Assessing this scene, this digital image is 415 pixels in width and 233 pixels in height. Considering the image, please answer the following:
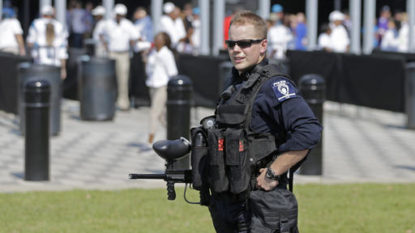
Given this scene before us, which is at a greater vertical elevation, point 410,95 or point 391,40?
point 391,40

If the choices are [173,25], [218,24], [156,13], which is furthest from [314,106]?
[218,24]

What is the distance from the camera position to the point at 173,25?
65.6ft

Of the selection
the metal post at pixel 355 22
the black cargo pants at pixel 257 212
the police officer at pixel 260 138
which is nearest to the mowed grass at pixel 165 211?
the black cargo pants at pixel 257 212

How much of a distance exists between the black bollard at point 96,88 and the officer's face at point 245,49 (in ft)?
36.2

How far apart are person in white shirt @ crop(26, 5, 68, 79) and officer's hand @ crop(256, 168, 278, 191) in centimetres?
1220

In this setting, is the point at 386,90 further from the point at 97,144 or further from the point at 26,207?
the point at 26,207

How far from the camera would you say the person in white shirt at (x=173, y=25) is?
19.8m

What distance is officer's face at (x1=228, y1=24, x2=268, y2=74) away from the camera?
4969mm

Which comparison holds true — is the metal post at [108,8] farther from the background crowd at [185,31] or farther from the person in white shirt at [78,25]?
the person in white shirt at [78,25]

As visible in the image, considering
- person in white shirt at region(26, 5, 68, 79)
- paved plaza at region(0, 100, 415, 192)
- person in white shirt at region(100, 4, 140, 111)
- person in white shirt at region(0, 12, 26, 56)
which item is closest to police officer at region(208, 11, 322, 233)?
paved plaza at region(0, 100, 415, 192)

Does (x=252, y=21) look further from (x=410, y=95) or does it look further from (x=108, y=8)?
(x=108, y=8)

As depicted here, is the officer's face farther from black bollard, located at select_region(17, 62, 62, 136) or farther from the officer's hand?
black bollard, located at select_region(17, 62, 62, 136)

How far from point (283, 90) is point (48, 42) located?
40.8 feet

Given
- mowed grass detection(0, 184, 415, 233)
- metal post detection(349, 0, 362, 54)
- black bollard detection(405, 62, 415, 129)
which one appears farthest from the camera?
metal post detection(349, 0, 362, 54)
